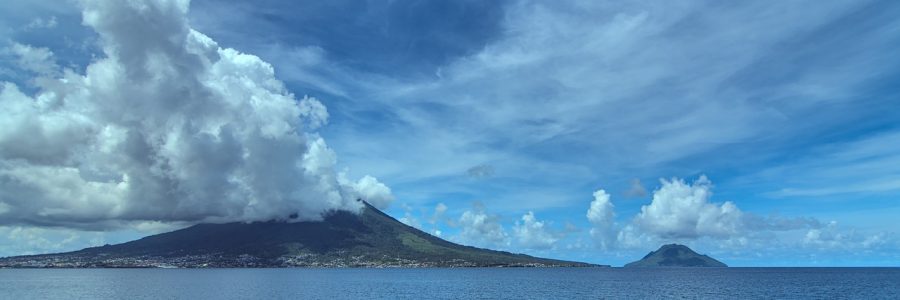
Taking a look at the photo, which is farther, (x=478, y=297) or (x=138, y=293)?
(x=138, y=293)

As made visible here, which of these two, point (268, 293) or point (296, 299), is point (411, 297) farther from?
point (268, 293)

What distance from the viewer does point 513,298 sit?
17588 cm

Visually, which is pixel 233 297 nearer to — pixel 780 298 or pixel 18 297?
pixel 18 297

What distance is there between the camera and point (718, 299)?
604 feet

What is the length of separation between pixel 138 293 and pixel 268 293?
144ft

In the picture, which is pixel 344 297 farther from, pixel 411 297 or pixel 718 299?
pixel 718 299

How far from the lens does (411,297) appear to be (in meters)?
183

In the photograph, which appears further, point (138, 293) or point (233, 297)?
point (138, 293)

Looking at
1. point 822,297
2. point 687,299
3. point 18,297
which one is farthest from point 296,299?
point 822,297

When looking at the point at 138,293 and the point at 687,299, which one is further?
the point at 138,293

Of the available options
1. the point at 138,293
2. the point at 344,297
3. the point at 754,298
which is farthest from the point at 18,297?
the point at 754,298

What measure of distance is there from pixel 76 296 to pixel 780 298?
229426 mm

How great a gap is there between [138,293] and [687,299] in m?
182

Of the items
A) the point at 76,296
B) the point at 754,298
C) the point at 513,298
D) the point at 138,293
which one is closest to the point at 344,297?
the point at 513,298
